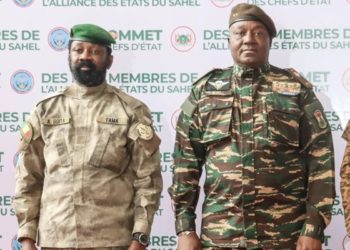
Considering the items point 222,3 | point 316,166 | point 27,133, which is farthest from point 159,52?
point 316,166

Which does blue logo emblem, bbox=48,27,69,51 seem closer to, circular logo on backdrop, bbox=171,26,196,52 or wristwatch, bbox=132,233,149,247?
circular logo on backdrop, bbox=171,26,196,52

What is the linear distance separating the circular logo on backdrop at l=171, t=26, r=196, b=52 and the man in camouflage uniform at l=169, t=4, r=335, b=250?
1.96ft

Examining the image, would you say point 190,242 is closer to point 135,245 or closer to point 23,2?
point 135,245

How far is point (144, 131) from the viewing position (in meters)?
2.29

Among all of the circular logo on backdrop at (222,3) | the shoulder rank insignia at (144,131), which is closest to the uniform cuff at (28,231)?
the shoulder rank insignia at (144,131)

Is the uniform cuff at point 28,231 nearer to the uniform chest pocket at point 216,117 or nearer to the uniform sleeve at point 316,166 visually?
the uniform chest pocket at point 216,117

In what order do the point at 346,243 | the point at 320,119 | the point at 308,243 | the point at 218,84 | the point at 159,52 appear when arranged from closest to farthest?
the point at 308,243, the point at 320,119, the point at 218,84, the point at 346,243, the point at 159,52

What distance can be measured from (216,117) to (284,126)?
248 mm

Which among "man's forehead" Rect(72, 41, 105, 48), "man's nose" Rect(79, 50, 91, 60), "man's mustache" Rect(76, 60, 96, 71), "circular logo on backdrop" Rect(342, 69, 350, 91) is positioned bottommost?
"circular logo on backdrop" Rect(342, 69, 350, 91)

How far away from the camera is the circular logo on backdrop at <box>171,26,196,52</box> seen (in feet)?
9.51

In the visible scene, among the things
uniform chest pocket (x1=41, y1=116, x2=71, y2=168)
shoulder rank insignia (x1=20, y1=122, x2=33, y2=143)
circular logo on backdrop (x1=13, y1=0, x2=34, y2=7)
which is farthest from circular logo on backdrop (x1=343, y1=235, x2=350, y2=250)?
circular logo on backdrop (x1=13, y1=0, x2=34, y2=7)

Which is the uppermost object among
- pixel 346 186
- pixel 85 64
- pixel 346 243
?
pixel 85 64

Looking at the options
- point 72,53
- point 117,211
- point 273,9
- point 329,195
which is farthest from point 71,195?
point 273,9

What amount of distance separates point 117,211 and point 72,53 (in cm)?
63
